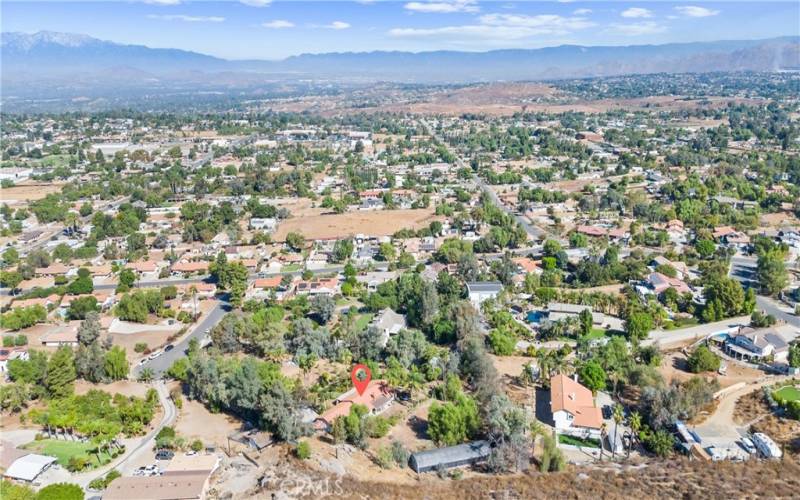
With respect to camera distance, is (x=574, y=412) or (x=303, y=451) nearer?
(x=303, y=451)

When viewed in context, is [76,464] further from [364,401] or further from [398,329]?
[398,329]

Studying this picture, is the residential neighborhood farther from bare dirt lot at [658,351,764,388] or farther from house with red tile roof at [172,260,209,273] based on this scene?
house with red tile roof at [172,260,209,273]

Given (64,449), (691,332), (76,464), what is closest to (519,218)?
(691,332)

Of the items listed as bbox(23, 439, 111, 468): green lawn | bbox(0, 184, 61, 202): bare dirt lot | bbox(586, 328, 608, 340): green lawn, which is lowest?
bbox(23, 439, 111, 468): green lawn

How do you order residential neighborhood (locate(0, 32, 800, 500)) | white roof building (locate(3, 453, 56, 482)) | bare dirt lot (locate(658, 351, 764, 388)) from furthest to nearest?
bare dirt lot (locate(658, 351, 764, 388))
residential neighborhood (locate(0, 32, 800, 500))
white roof building (locate(3, 453, 56, 482))

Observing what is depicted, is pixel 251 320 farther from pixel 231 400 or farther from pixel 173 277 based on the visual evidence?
pixel 173 277

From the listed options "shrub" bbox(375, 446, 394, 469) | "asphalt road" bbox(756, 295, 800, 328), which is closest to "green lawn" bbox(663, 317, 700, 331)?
"asphalt road" bbox(756, 295, 800, 328)

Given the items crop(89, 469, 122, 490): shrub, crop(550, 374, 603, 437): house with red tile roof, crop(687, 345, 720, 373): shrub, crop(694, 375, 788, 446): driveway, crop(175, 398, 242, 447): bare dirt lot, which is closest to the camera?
crop(89, 469, 122, 490): shrub

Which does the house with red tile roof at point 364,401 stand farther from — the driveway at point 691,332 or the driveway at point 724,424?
the driveway at point 691,332

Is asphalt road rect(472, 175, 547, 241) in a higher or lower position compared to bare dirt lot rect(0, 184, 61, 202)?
lower
